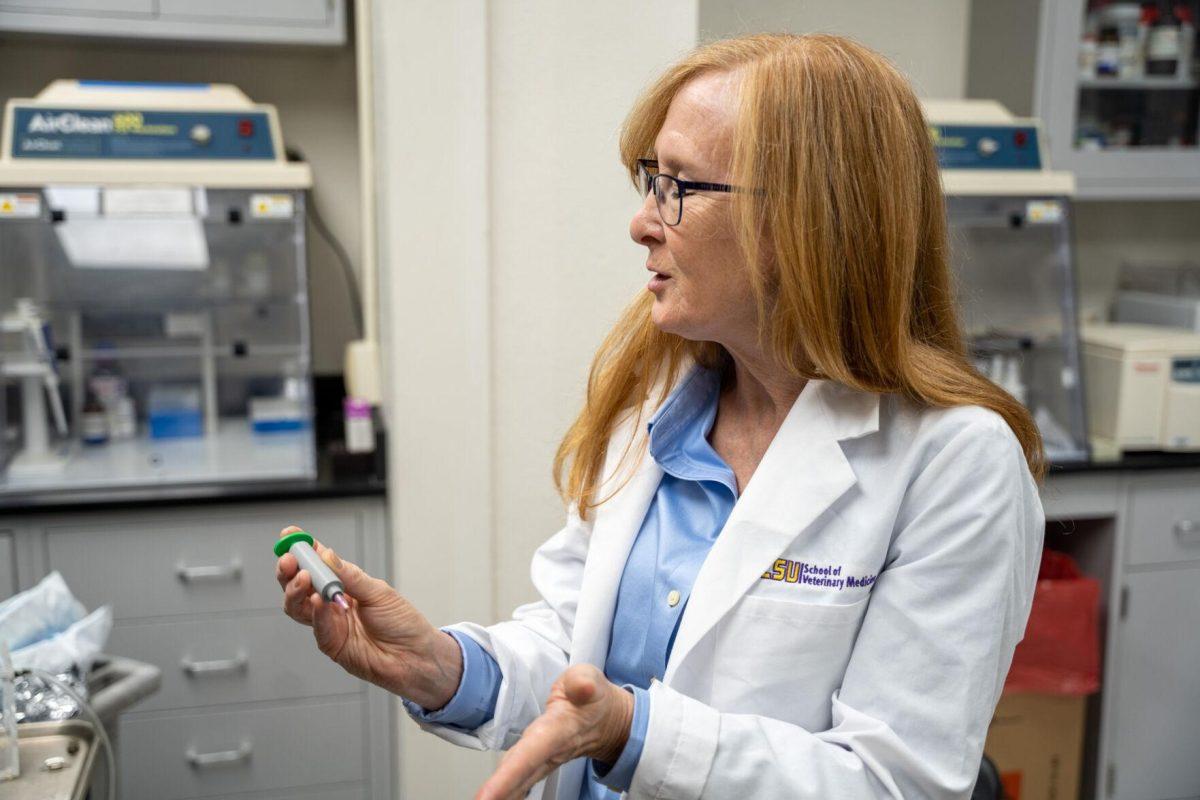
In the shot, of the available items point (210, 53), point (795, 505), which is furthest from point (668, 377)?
point (210, 53)

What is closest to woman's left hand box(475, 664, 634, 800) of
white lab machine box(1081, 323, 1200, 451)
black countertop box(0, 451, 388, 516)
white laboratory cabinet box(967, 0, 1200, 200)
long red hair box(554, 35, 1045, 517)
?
long red hair box(554, 35, 1045, 517)

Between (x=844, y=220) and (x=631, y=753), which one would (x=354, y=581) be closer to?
(x=631, y=753)

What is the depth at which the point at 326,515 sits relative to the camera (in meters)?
2.30

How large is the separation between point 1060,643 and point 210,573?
1813 mm

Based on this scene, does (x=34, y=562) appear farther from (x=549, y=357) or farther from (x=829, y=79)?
(x=829, y=79)

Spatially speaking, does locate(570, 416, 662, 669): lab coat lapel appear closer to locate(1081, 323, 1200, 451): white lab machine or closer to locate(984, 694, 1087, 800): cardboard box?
locate(984, 694, 1087, 800): cardboard box

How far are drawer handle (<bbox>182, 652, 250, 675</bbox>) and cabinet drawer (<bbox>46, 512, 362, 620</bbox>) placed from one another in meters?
0.11

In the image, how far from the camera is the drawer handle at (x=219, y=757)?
2.33m

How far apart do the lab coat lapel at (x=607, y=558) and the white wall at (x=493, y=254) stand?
0.91 m

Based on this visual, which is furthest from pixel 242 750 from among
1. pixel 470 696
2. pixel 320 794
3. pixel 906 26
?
pixel 906 26

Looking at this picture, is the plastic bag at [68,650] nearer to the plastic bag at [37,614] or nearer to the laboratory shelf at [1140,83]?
the plastic bag at [37,614]

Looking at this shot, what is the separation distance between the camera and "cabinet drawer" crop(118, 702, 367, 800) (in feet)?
7.58

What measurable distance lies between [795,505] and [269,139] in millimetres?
1734

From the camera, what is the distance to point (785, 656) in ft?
3.33
